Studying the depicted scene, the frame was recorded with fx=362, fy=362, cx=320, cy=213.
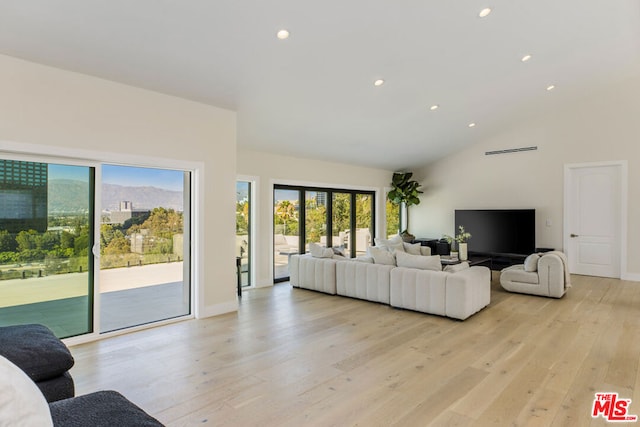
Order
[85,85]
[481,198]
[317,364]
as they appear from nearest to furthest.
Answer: [317,364] → [85,85] → [481,198]

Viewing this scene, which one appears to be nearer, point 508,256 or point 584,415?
point 584,415

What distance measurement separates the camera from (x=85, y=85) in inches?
152

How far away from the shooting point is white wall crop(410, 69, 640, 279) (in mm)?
7199

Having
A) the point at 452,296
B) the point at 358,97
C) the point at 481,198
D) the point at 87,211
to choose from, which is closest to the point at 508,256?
the point at 481,198

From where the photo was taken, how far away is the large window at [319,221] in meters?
7.39

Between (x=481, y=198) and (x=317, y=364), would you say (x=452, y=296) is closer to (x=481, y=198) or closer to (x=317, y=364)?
(x=317, y=364)

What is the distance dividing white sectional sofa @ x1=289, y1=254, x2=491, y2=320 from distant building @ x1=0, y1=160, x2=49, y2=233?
159 inches

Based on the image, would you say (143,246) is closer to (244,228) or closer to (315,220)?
(244,228)

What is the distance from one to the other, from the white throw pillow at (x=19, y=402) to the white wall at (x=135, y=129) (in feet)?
10.1

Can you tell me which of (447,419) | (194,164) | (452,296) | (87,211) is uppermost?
(194,164)

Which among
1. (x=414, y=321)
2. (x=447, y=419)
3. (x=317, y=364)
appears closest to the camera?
(x=447, y=419)

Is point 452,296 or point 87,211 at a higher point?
point 87,211

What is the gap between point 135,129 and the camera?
167 inches

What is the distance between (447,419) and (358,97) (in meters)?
4.38
